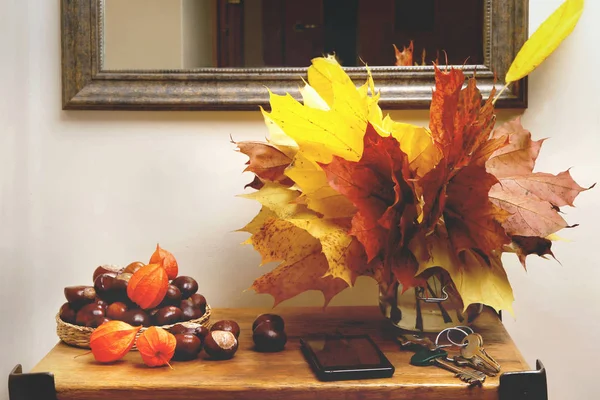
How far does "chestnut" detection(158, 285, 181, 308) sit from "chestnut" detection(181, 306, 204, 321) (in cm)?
2

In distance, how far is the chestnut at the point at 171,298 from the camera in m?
1.01

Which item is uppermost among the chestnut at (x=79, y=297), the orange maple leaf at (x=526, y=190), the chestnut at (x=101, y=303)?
the orange maple leaf at (x=526, y=190)

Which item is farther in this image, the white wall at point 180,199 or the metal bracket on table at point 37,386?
the white wall at point 180,199

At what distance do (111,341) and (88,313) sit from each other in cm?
10

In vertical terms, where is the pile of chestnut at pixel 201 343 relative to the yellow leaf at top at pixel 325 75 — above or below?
below

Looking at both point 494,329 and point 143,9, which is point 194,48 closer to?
point 143,9

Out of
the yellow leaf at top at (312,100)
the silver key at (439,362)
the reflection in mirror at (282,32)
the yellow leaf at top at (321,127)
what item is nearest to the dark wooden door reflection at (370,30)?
the reflection in mirror at (282,32)

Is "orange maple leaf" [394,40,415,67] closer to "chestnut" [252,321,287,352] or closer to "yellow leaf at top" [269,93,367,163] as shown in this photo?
"yellow leaf at top" [269,93,367,163]

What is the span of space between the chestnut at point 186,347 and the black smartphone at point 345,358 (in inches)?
6.3

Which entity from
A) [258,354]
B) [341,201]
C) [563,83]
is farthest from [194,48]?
[563,83]

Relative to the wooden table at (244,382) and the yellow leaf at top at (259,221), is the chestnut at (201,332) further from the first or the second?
the yellow leaf at top at (259,221)

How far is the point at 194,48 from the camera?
4.01ft

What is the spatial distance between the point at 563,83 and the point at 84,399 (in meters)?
1.00

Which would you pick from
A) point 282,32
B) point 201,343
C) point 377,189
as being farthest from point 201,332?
point 282,32
